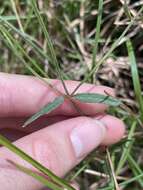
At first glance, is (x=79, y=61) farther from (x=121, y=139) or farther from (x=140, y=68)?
(x=121, y=139)

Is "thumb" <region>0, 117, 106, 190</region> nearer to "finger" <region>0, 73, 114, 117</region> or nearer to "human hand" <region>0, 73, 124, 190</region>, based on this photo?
"human hand" <region>0, 73, 124, 190</region>

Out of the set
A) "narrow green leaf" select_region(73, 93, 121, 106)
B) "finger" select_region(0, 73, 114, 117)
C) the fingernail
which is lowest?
the fingernail

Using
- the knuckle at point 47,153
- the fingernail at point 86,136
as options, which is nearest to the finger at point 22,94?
→ the fingernail at point 86,136

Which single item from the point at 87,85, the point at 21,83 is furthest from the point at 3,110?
the point at 87,85

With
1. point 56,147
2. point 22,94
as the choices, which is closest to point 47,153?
point 56,147

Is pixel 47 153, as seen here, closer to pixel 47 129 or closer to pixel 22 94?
pixel 47 129

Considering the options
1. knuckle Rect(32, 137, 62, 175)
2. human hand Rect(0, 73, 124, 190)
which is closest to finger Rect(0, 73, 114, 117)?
human hand Rect(0, 73, 124, 190)

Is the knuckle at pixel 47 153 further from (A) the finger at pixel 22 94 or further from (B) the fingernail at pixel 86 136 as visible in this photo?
(A) the finger at pixel 22 94

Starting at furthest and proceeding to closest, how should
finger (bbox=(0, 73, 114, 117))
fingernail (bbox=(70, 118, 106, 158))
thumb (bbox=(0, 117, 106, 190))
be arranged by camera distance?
finger (bbox=(0, 73, 114, 117))
fingernail (bbox=(70, 118, 106, 158))
thumb (bbox=(0, 117, 106, 190))
